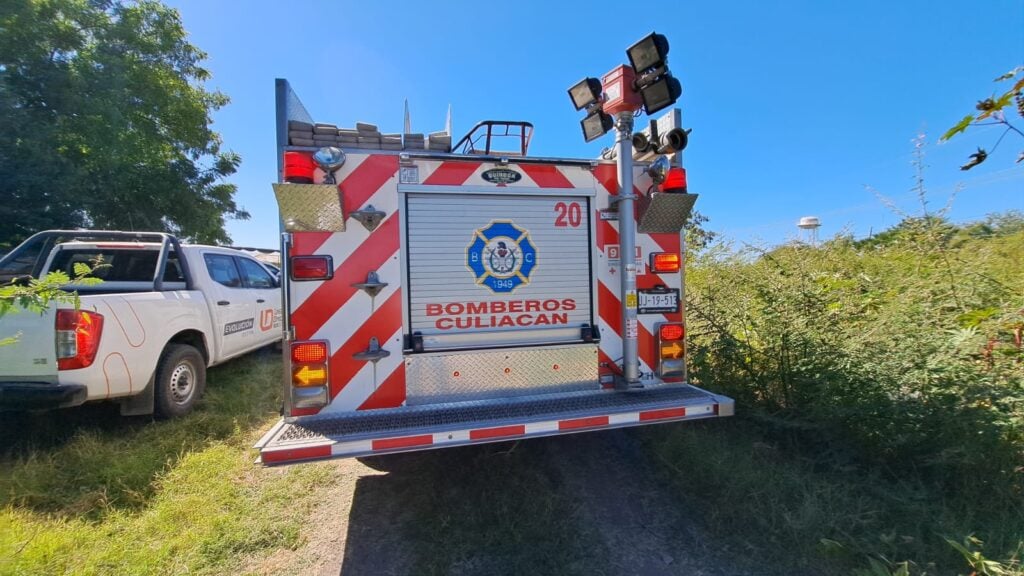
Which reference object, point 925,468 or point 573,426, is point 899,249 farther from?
point 573,426

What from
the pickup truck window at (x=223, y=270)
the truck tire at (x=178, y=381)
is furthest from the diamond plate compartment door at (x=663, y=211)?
the pickup truck window at (x=223, y=270)

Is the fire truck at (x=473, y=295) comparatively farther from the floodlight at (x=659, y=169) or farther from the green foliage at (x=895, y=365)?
Result: the green foliage at (x=895, y=365)

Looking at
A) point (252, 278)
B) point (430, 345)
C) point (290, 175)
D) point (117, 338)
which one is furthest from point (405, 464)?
point (252, 278)

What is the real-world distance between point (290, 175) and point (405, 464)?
2417 mm

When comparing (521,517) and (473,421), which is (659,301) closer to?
(473,421)

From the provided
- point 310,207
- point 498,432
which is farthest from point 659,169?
point 310,207

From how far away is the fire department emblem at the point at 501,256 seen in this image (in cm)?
298

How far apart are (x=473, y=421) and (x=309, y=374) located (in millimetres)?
1068

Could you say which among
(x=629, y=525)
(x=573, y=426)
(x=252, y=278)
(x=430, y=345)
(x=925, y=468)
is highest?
(x=252, y=278)

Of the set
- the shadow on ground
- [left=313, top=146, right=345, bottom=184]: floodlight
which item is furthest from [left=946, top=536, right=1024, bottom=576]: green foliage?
[left=313, top=146, right=345, bottom=184]: floodlight

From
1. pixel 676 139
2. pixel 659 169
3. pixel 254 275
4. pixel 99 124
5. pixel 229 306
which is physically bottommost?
pixel 229 306

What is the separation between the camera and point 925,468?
273 cm

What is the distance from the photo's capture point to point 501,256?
3.02 m

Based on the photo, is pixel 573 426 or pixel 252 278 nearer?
pixel 573 426
